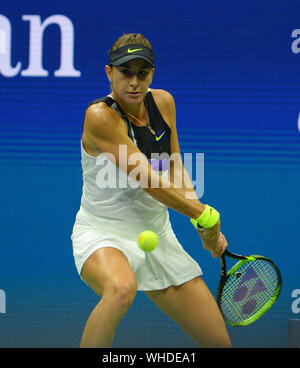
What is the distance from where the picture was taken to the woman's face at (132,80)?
309cm

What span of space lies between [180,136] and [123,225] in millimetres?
1232

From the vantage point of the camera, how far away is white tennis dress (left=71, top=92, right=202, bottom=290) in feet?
10.4

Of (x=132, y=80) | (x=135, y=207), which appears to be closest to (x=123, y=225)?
(x=135, y=207)

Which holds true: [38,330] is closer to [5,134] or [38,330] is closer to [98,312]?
[5,134]

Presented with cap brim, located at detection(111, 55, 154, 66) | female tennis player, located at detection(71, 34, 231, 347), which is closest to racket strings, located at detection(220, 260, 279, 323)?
female tennis player, located at detection(71, 34, 231, 347)

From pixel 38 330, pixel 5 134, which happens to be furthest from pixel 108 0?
pixel 38 330

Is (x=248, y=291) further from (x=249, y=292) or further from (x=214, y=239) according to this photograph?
(x=214, y=239)

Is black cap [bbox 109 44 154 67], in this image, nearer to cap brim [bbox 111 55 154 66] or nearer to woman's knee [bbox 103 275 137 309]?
cap brim [bbox 111 55 154 66]

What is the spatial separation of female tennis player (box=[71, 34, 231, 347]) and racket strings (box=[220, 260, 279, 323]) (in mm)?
179

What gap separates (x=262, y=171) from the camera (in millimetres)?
4289

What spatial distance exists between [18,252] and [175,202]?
1621 millimetres

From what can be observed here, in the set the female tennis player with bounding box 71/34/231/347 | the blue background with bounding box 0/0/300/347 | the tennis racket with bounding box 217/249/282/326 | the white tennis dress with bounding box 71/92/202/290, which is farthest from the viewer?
the blue background with bounding box 0/0/300/347

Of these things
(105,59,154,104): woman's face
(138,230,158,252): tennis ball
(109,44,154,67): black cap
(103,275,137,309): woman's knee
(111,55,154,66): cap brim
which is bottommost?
(103,275,137,309): woman's knee

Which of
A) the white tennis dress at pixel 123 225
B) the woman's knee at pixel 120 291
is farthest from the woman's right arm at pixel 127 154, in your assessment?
the woman's knee at pixel 120 291
